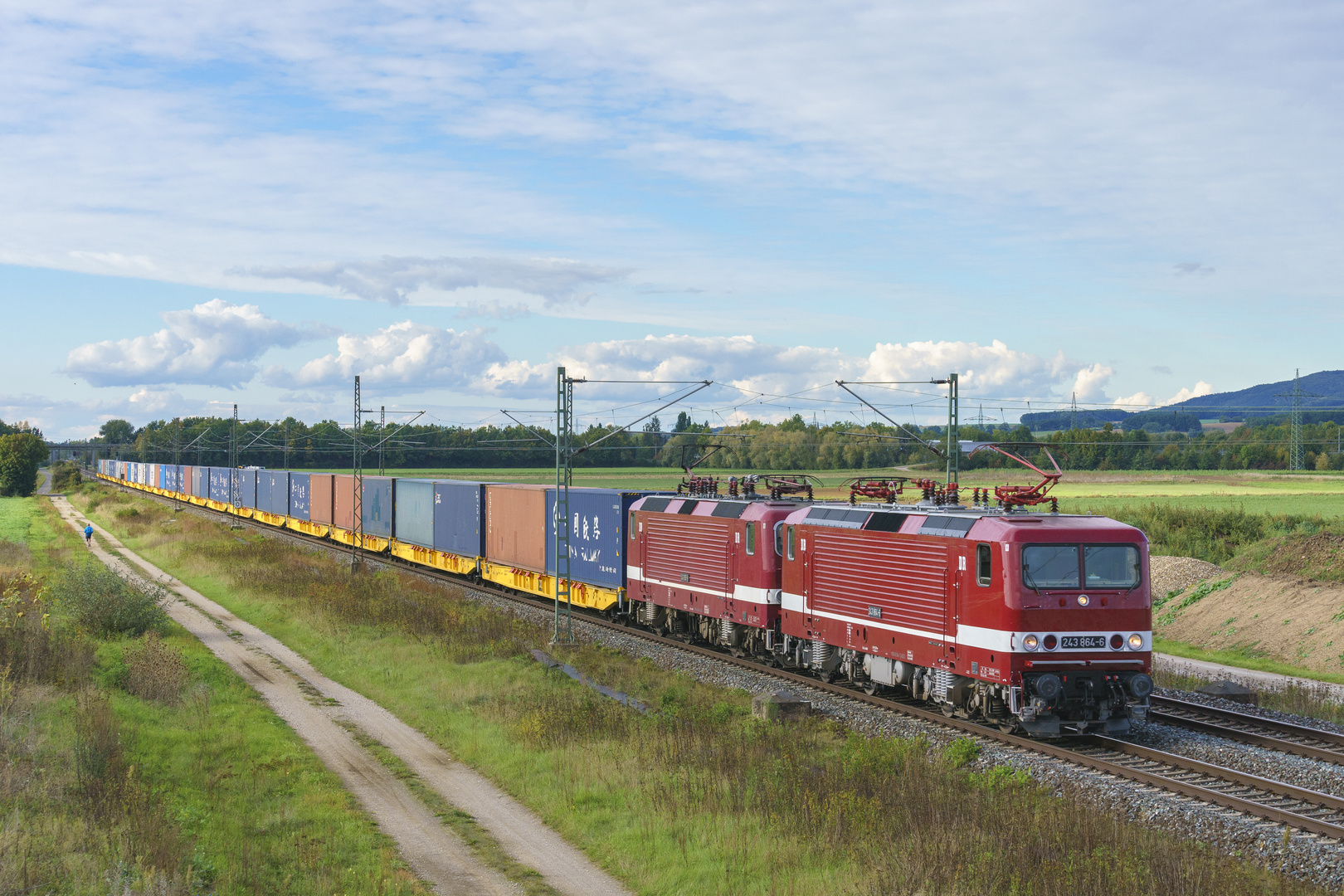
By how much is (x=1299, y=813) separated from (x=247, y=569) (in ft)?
134

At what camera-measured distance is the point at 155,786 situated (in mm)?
15625

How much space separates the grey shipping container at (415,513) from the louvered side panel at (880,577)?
2869cm

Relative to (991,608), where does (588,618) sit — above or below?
below

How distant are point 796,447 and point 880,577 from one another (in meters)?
50.7

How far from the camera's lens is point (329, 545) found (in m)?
61.7

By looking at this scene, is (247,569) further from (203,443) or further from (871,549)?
(203,443)

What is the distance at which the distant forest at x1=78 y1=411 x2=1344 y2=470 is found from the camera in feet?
228

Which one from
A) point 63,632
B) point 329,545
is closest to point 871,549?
point 63,632

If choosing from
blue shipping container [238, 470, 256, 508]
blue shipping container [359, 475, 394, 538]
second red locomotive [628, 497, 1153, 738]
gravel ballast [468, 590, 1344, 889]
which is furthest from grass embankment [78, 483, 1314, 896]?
blue shipping container [238, 470, 256, 508]

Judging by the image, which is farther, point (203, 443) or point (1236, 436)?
point (203, 443)

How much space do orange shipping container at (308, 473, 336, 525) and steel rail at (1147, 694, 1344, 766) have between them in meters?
49.5

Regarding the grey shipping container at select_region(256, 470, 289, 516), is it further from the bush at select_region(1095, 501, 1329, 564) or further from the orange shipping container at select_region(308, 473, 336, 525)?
the bush at select_region(1095, 501, 1329, 564)

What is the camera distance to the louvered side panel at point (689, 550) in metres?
27.6

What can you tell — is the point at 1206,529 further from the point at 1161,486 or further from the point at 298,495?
the point at 298,495
